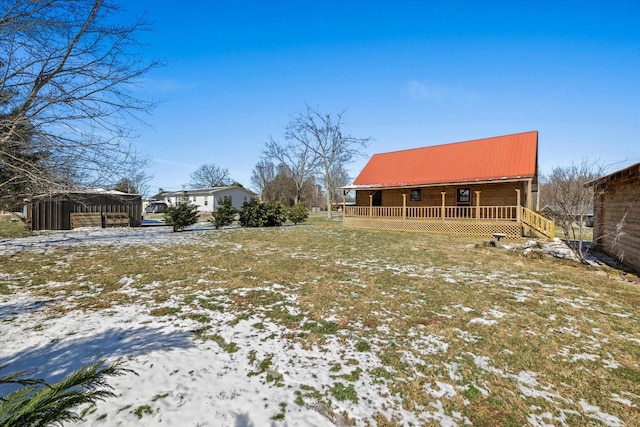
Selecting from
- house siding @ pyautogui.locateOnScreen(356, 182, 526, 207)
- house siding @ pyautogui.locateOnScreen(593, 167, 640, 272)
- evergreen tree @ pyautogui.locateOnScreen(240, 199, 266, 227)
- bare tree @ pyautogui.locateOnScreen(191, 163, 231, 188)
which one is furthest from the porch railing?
bare tree @ pyautogui.locateOnScreen(191, 163, 231, 188)

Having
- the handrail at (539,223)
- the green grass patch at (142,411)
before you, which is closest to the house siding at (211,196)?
the handrail at (539,223)

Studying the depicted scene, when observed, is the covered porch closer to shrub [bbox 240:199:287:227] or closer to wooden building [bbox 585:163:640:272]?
wooden building [bbox 585:163:640:272]

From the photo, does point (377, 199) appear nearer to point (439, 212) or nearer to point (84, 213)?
point (439, 212)

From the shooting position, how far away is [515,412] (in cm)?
284

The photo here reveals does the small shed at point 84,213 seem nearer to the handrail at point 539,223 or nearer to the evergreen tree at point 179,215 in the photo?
the evergreen tree at point 179,215

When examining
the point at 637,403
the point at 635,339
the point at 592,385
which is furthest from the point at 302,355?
the point at 635,339

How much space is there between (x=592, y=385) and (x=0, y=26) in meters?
9.72

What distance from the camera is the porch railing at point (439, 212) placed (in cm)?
1605

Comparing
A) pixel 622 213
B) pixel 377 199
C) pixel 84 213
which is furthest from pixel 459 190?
pixel 84 213

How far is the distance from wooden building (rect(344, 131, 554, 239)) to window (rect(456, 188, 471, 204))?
56 millimetres

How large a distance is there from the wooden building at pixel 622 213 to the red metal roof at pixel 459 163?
4132 mm

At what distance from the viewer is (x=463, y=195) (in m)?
18.4

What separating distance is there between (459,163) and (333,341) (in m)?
18.1

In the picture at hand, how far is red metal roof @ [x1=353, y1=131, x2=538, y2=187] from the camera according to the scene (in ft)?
54.9
